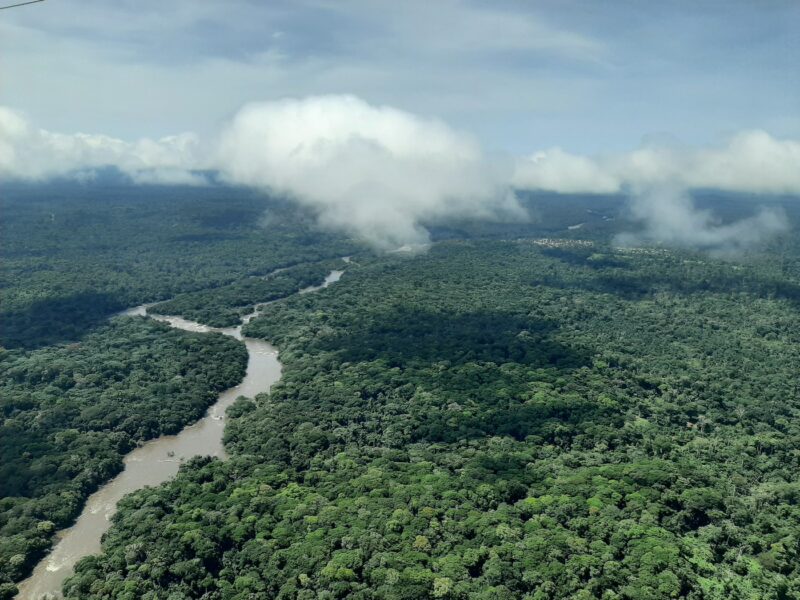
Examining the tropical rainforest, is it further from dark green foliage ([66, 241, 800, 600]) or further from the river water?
the river water

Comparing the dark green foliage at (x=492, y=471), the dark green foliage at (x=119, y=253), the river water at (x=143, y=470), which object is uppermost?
the dark green foliage at (x=119, y=253)

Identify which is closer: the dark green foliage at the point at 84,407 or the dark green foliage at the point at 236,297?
the dark green foliage at the point at 84,407

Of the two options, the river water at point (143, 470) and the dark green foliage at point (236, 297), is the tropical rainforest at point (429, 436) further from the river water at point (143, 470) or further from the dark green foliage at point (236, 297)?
the river water at point (143, 470)

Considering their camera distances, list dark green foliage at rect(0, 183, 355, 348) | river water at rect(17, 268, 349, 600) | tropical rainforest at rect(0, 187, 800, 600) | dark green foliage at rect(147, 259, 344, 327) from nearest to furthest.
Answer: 1. tropical rainforest at rect(0, 187, 800, 600)
2. river water at rect(17, 268, 349, 600)
3. dark green foliage at rect(0, 183, 355, 348)
4. dark green foliage at rect(147, 259, 344, 327)

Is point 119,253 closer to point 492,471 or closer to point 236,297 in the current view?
point 236,297

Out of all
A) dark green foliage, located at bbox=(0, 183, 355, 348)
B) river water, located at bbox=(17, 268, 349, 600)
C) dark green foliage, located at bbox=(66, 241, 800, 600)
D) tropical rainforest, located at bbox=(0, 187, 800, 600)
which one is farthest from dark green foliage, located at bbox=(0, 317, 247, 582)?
dark green foliage, located at bbox=(0, 183, 355, 348)

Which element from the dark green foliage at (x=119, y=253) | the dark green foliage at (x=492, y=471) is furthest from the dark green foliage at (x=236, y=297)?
the dark green foliage at (x=492, y=471)

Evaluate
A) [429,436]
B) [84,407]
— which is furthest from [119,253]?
[429,436]
